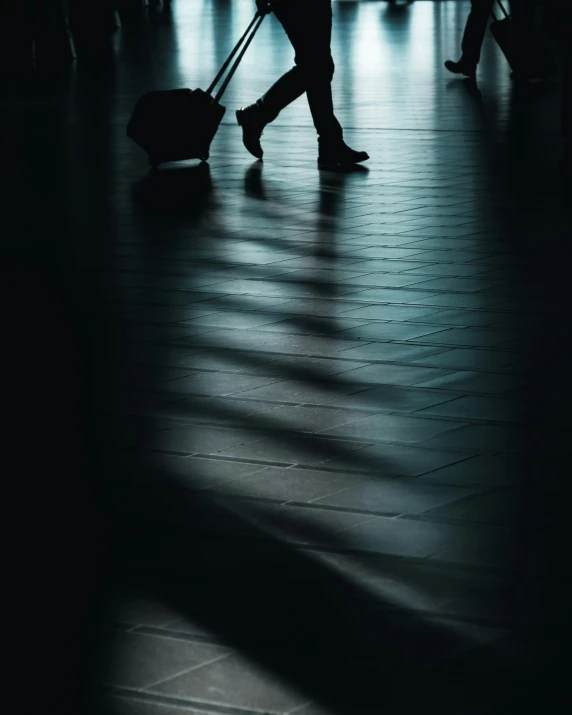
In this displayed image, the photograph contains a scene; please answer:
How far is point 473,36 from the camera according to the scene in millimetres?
10688

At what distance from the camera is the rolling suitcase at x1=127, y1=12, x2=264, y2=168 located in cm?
693

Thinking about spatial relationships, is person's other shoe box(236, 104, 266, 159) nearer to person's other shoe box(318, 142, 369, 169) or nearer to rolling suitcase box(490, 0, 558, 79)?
person's other shoe box(318, 142, 369, 169)

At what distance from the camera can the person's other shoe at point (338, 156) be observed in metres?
6.86

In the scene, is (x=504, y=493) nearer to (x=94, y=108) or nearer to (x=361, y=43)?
(x=94, y=108)

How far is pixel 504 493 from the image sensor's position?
2701mm

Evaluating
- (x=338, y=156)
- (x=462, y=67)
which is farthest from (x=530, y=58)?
(x=338, y=156)

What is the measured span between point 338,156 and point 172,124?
0.78 m

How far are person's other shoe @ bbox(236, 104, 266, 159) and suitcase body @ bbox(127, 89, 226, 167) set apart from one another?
0.15m

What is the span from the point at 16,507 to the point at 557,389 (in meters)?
1.26

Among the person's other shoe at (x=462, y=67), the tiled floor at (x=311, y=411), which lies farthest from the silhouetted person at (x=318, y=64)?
the person's other shoe at (x=462, y=67)

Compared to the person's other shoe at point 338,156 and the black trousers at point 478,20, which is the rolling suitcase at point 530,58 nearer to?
the black trousers at point 478,20

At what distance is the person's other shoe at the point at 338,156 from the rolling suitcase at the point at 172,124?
551 mm

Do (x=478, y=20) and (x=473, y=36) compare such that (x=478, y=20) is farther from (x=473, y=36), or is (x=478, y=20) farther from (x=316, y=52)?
(x=316, y=52)

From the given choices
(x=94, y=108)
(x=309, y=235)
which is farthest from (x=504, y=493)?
(x=94, y=108)
